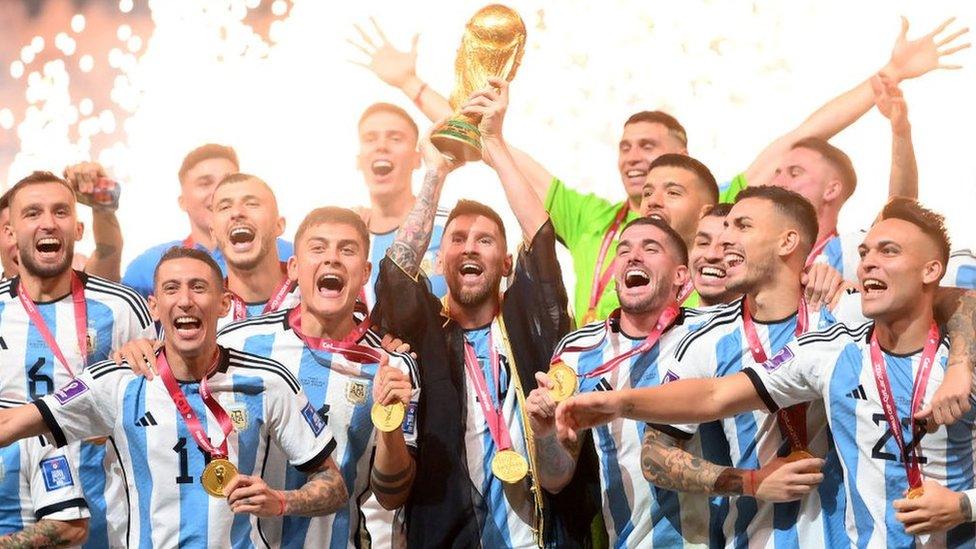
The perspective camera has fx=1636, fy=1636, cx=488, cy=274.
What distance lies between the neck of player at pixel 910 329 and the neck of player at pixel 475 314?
3.87 ft

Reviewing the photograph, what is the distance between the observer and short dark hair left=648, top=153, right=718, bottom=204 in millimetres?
4684

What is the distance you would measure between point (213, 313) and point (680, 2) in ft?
5.70

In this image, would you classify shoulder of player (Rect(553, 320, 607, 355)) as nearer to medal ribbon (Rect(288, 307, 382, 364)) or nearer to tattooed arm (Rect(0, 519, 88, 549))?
medal ribbon (Rect(288, 307, 382, 364))

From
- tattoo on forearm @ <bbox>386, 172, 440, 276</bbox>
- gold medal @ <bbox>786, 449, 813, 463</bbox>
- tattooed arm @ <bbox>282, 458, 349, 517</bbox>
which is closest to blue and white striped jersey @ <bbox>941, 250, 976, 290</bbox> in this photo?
gold medal @ <bbox>786, 449, 813, 463</bbox>

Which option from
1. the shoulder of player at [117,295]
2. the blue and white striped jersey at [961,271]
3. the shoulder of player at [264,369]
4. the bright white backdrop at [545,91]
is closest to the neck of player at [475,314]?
the bright white backdrop at [545,91]

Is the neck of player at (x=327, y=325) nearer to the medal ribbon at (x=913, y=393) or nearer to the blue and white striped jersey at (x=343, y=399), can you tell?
the blue and white striped jersey at (x=343, y=399)

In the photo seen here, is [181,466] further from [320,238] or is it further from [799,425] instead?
[799,425]

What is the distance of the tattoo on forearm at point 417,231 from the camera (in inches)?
185

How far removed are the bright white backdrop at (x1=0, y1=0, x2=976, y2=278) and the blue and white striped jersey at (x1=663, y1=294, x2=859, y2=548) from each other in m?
0.58

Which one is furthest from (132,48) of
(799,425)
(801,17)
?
(799,425)

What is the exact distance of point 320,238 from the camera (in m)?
4.72

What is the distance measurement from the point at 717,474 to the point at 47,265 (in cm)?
205

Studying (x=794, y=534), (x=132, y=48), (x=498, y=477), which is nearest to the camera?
(x=794, y=534)

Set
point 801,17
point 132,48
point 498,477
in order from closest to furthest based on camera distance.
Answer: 1. point 498,477
2. point 801,17
3. point 132,48
